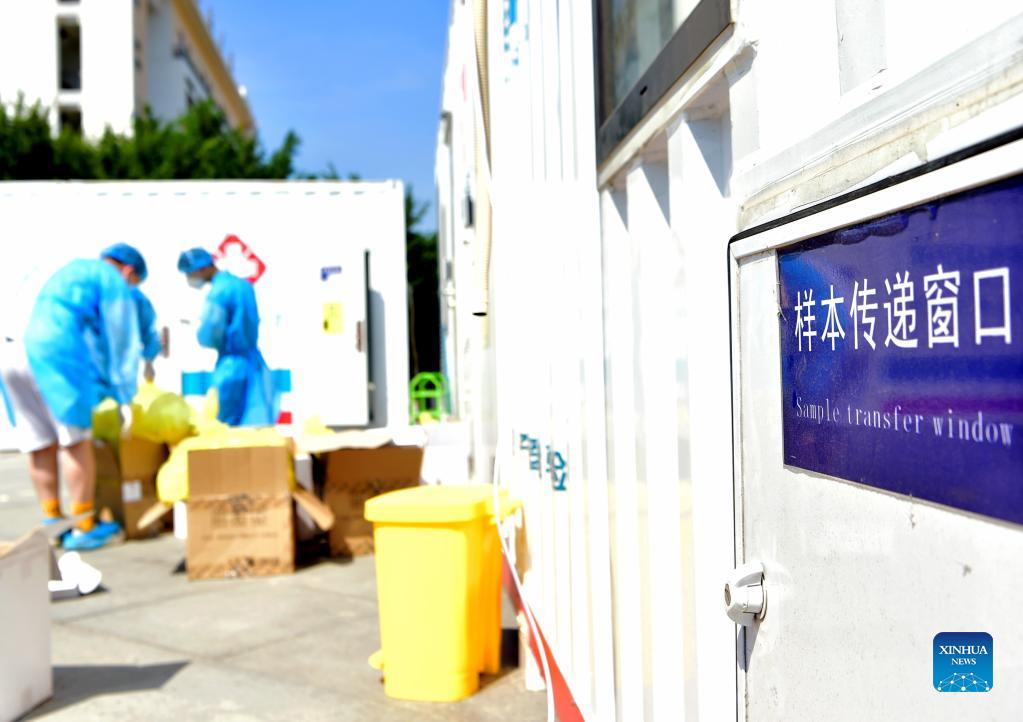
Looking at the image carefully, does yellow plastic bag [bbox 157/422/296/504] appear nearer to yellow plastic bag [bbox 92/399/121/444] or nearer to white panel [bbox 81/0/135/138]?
yellow plastic bag [bbox 92/399/121/444]

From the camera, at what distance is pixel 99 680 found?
153 inches

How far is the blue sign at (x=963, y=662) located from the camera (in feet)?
2.34

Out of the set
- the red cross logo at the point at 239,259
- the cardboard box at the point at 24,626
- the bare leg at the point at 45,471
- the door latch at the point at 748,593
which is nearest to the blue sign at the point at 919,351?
the door latch at the point at 748,593

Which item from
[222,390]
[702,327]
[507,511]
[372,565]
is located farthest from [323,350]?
[702,327]

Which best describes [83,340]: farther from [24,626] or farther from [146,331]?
[24,626]

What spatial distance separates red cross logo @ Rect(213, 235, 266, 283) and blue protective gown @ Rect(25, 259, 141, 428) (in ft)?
13.3

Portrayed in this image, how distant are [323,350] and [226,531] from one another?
6.19 m

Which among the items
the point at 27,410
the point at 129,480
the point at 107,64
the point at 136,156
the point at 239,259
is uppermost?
the point at 107,64

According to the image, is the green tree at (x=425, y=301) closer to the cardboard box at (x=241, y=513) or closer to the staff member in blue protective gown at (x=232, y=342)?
the staff member in blue protective gown at (x=232, y=342)

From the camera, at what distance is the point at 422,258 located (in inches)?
826

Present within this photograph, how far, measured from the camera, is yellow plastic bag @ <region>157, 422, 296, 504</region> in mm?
5645

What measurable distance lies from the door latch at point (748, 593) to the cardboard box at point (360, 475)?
4778 mm

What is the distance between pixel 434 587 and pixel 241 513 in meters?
2.54

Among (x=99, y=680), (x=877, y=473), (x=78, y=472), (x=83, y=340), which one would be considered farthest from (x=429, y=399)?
(x=877, y=473)
